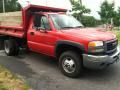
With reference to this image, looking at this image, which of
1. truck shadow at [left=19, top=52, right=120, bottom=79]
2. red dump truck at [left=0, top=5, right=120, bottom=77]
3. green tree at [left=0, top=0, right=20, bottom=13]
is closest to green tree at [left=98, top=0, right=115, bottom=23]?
green tree at [left=0, top=0, right=20, bottom=13]

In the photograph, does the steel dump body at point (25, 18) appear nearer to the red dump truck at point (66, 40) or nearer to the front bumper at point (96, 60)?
the red dump truck at point (66, 40)

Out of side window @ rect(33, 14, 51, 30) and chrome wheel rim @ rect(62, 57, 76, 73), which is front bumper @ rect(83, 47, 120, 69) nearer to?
chrome wheel rim @ rect(62, 57, 76, 73)

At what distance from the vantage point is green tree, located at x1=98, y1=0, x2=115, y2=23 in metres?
37.3

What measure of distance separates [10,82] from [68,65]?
1.70m

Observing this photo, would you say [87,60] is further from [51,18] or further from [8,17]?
[8,17]

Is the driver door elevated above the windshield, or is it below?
below

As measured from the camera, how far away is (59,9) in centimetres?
896

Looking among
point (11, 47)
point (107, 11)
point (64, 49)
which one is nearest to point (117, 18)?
point (107, 11)

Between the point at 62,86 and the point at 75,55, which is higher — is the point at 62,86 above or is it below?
below

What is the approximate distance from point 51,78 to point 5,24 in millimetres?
4297

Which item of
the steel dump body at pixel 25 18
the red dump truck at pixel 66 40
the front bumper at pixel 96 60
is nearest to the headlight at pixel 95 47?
the red dump truck at pixel 66 40

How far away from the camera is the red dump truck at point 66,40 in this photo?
586 cm

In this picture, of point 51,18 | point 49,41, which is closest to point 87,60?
point 49,41

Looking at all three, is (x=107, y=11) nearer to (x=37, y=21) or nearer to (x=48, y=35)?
(x=37, y=21)
